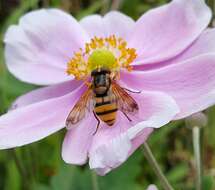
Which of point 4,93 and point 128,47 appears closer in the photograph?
point 128,47

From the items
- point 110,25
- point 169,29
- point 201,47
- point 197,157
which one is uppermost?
point 110,25

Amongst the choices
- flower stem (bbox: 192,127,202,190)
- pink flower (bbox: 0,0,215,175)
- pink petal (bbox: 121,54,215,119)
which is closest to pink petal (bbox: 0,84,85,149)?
pink flower (bbox: 0,0,215,175)

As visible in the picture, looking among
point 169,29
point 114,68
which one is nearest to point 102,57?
point 114,68

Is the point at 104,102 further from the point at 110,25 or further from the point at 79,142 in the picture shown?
the point at 110,25

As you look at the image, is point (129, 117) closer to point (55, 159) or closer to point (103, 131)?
point (103, 131)

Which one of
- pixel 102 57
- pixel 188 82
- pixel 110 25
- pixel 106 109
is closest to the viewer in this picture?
pixel 106 109

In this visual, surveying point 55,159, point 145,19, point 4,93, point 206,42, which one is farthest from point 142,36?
point 55,159
